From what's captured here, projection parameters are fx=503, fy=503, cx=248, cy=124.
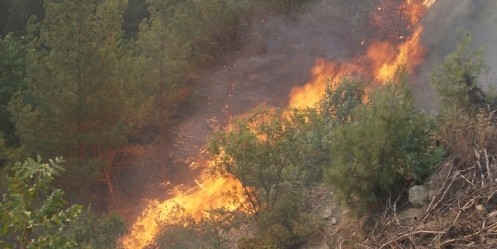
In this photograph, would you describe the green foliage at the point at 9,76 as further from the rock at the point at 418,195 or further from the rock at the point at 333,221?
the rock at the point at 418,195

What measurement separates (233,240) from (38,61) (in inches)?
399

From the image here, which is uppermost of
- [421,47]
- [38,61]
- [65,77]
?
[38,61]

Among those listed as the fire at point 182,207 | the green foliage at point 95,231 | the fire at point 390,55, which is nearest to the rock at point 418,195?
the fire at point 182,207

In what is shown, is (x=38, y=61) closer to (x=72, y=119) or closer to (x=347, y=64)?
(x=72, y=119)

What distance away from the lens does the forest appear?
810cm

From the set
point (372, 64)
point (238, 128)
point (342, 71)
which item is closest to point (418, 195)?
point (238, 128)

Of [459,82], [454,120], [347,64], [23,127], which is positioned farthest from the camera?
[347,64]

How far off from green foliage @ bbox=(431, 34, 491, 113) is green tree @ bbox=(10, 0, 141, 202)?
1174 centimetres

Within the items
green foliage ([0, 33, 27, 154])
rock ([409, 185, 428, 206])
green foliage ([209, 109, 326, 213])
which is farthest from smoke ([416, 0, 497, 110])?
green foliage ([0, 33, 27, 154])

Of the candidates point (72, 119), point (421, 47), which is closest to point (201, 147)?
point (72, 119)

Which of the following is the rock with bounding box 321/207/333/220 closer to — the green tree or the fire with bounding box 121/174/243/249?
the fire with bounding box 121/174/243/249

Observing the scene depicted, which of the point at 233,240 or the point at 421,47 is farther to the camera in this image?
the point at 421,47

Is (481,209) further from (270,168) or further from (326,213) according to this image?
(270,168)

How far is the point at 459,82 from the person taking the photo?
989 cm
